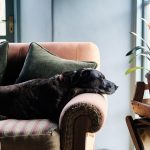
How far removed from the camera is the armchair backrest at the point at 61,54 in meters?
2.14

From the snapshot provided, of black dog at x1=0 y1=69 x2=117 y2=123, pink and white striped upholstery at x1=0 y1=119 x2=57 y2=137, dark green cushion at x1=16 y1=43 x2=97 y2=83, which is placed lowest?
pink and white striped upholstery at x1=0 y1=119 x2=57 y2=137

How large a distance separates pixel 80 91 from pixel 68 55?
0.50 metres

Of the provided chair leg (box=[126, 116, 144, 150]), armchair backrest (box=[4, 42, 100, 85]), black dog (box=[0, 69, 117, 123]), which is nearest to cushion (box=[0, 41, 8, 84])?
armchair backrest (box=[4, 42, 100, 85])

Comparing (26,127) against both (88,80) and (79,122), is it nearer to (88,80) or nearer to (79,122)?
(79,122)

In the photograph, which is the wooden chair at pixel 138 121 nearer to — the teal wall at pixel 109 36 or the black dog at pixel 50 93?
the black dog at pixel 50 93

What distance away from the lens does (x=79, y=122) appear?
144 cm

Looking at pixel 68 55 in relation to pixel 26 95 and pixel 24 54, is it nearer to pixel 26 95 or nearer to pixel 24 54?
pixel 24 54

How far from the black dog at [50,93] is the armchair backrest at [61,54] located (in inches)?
14.9

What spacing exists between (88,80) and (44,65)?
380 mm

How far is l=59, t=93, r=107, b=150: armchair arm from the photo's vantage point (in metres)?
1.43

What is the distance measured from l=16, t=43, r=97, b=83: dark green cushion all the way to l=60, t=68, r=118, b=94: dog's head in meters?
0.18

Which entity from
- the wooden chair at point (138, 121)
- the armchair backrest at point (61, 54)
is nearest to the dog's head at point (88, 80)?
the wooden chair at point (138, 121)

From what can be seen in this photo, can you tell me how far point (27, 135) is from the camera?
145cm

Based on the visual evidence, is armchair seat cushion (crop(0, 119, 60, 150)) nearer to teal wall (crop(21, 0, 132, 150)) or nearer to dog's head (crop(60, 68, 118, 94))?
dog's head (crop(60, 68, 118, 94))
